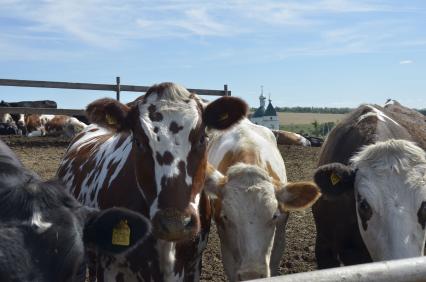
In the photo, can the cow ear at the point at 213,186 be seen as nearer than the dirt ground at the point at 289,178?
Yes

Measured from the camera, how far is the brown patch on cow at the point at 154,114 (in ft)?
13.2

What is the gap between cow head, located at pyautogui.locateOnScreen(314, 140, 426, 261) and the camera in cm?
397

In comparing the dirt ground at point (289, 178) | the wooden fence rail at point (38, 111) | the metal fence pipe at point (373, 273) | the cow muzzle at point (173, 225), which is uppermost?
the wooden fence rail at point (38, 111)

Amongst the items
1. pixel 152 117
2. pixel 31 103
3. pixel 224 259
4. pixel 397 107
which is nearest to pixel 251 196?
pixel 224 259

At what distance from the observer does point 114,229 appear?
2986mm

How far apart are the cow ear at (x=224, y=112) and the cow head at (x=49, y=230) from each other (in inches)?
54.3

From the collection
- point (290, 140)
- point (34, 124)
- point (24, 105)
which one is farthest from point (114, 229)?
point (24, 105)

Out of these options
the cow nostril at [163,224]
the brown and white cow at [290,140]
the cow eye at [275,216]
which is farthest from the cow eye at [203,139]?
the brown and white cow at [290,140]

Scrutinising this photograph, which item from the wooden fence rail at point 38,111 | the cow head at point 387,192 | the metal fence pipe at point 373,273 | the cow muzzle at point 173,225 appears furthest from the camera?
the wooden fence rail at point 38,111

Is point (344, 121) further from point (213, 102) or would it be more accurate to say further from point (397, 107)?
point (213, 102)

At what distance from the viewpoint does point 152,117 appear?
4.03 meters

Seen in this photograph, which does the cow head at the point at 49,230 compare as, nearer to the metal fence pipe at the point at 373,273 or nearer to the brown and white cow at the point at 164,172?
the brown and white cow at the point at 164,172

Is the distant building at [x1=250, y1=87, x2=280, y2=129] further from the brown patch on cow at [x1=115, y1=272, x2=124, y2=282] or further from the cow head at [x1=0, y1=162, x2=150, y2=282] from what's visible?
the cow head at [x1=0, y1=162, x2=150, y2=282]

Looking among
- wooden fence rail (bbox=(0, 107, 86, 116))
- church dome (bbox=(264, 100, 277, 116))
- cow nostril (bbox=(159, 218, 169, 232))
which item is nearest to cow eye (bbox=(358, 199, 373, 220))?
cow nostril (bbox=(159, 218, 169, 232))
